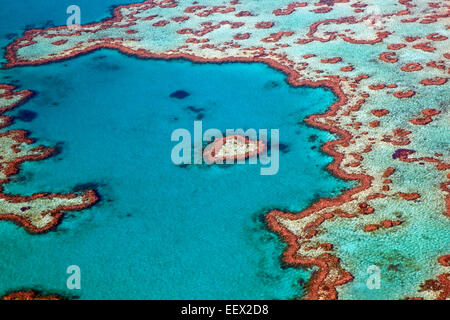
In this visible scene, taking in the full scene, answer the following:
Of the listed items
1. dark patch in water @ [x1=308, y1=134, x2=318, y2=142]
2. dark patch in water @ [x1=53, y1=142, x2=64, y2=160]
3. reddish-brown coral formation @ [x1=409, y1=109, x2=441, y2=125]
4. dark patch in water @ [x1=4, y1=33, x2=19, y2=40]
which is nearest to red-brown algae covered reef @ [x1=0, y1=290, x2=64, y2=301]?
dark patch in water @ [x1=53, y1=142, x2=64, y2=160]

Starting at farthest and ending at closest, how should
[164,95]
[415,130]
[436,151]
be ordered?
1. [164,95]
2. [415,130]
3. [436,151]

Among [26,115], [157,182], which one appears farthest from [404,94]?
[26,115]

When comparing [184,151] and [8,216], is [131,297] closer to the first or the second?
[8,216]

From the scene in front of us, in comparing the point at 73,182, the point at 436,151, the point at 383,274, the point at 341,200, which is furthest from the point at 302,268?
the point at 73,182

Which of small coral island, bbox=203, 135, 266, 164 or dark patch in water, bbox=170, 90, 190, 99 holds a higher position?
dark patch in water, bbox=170, 90, 190, 99

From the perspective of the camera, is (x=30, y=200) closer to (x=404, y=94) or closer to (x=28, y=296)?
(x=28, y=296)

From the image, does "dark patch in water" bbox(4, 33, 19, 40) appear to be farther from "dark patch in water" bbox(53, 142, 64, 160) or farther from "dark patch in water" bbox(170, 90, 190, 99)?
"dark patch in water" bbox(53, 142, 64, 160)

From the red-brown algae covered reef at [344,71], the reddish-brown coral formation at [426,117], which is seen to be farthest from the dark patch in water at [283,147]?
the reddish-brown coral formation at [426,117]
